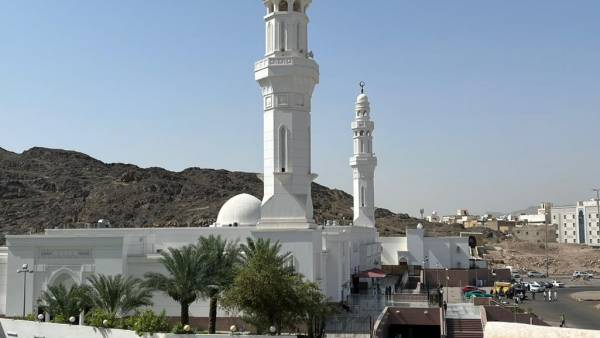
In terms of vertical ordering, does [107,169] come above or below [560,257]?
above

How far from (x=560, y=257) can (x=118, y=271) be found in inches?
2318

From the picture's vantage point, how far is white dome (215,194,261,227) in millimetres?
30156

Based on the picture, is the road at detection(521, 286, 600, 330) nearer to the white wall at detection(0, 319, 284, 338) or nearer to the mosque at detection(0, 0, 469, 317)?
the mosque at detection(0, 0, 469, 317)

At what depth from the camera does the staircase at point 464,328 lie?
25.1 metres

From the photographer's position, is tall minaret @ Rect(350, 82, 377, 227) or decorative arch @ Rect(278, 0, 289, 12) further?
tall minaret @ Rect(350, 82, 377, 227)

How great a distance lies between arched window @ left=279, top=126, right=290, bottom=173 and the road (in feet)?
49.1

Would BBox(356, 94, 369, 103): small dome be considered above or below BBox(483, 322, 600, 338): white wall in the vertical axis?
above

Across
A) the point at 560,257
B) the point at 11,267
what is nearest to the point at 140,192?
the point at 560,257

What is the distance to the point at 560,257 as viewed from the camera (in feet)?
230

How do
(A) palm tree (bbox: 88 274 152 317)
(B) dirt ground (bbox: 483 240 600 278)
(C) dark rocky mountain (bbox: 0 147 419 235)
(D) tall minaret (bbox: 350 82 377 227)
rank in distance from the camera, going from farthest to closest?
(C) dark rocky mountain (bbox: 0 147 419 235) < (B) dirt ground (bbox: 483 240 600 278) < (D) tall minaret (bbox: 350 82 377 227) < (A) palm tree (bbox: 88 274 152 317)

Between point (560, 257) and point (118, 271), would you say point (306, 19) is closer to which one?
point (118, 271)

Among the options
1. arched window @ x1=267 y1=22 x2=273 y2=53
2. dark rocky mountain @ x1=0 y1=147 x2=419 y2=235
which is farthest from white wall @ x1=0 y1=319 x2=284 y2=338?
dark rocky mountain @ x1=0 y1=147 x2=419 y2=235

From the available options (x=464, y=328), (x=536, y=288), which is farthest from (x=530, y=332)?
(x=536, y=288)

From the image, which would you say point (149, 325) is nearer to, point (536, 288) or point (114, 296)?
point (114, 296)
